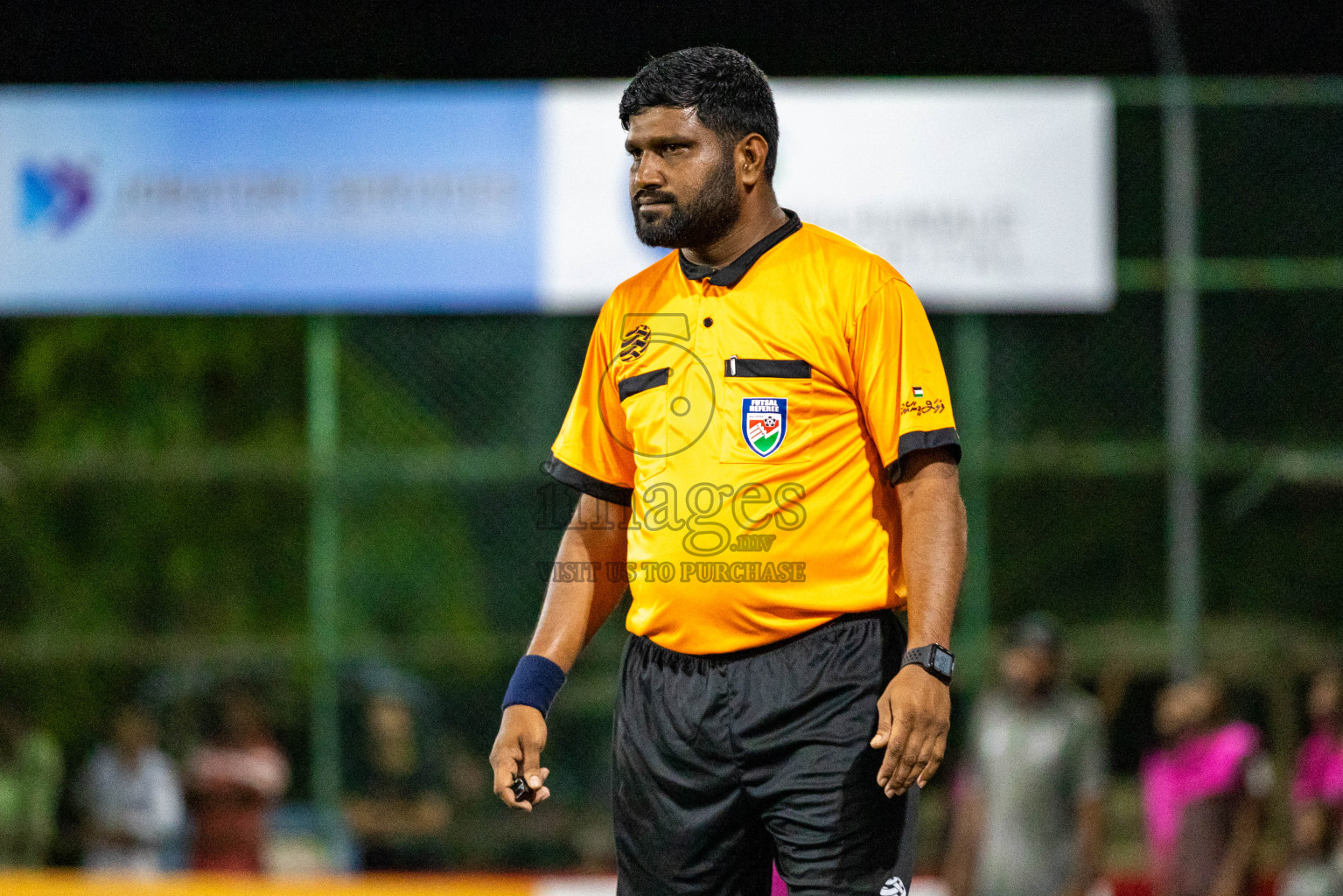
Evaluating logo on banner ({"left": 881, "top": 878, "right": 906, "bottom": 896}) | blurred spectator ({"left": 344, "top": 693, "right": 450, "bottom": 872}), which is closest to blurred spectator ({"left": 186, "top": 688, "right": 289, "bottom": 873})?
blurred spectator ({"left": 344, "top": 693, "right": 450, "bottom": 872})

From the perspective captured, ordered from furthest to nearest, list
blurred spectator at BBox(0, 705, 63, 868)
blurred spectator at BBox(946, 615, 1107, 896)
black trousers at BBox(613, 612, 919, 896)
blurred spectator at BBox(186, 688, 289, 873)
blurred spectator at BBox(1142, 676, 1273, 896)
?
blurred spectator at BBox(0, 705, 63, 868) < blurred spectator at BBox(186, 688, 289, 873) < blurred spectator at BBox(946, 615, 1107, 896) < blurred spectator at BBox(1142, 676, 1273, 896) < black trousers at BBox(613, 612, 919, 896)

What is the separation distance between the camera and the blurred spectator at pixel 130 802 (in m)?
7.42

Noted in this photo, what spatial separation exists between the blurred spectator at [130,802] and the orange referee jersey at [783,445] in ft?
17.9

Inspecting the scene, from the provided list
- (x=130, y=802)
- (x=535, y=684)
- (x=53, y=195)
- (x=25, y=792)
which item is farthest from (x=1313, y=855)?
(x=53, y=195)

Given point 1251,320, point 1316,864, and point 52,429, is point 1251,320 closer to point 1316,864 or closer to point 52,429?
point 1316,864

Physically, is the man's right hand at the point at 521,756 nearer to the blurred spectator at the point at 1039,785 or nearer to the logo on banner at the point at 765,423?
the logo on banner at the point at 765,423

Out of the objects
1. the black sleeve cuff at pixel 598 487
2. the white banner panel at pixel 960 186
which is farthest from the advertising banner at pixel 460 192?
the black sleeve cuff at pixel 598 487

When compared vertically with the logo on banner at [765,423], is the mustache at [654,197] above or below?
above

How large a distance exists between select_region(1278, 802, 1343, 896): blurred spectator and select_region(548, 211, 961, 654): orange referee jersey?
4.39 meters

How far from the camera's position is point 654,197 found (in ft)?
8.95

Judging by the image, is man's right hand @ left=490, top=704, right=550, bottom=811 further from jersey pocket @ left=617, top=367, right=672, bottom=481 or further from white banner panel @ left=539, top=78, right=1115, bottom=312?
white banner panel @ left=539, top=78, right=1115, bottom=312

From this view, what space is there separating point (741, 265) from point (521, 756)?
934mm

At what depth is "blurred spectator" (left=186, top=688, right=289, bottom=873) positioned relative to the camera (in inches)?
285

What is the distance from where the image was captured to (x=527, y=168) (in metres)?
7.82
